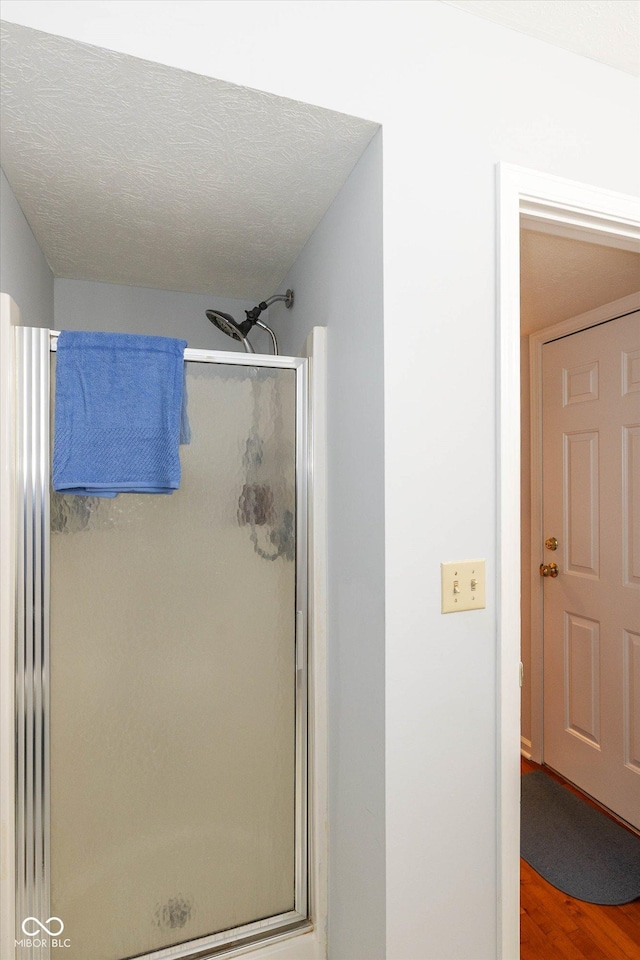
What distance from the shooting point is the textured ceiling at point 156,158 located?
3.46 feet

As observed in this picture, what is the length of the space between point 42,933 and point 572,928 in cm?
154

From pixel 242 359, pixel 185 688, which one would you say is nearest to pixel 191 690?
pixel 185 688

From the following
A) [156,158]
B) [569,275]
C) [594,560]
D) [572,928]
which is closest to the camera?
[156,158]

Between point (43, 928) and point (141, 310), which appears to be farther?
point (141, 310)

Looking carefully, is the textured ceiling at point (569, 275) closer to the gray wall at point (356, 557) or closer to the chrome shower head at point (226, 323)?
the gray wall at point (356, 557)

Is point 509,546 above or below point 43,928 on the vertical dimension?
above

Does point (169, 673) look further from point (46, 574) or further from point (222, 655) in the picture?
point (46, 574)

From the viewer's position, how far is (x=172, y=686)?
1.46 metres

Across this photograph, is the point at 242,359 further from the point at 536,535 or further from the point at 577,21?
the point at 536,535

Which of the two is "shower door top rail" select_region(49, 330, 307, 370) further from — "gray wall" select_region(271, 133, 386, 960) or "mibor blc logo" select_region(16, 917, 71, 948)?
"mibor blc logo" select_region(16, 917, 71, 948)

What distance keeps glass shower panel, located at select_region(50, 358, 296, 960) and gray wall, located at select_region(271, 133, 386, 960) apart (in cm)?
17

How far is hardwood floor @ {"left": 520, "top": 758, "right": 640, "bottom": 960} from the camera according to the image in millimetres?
1597

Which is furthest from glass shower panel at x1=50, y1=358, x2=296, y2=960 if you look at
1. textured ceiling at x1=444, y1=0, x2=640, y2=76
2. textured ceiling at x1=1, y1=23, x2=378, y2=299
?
textured ceiling at x1=444, y1=0, x2=640, y2=76

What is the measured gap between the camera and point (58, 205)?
1.50 metres
